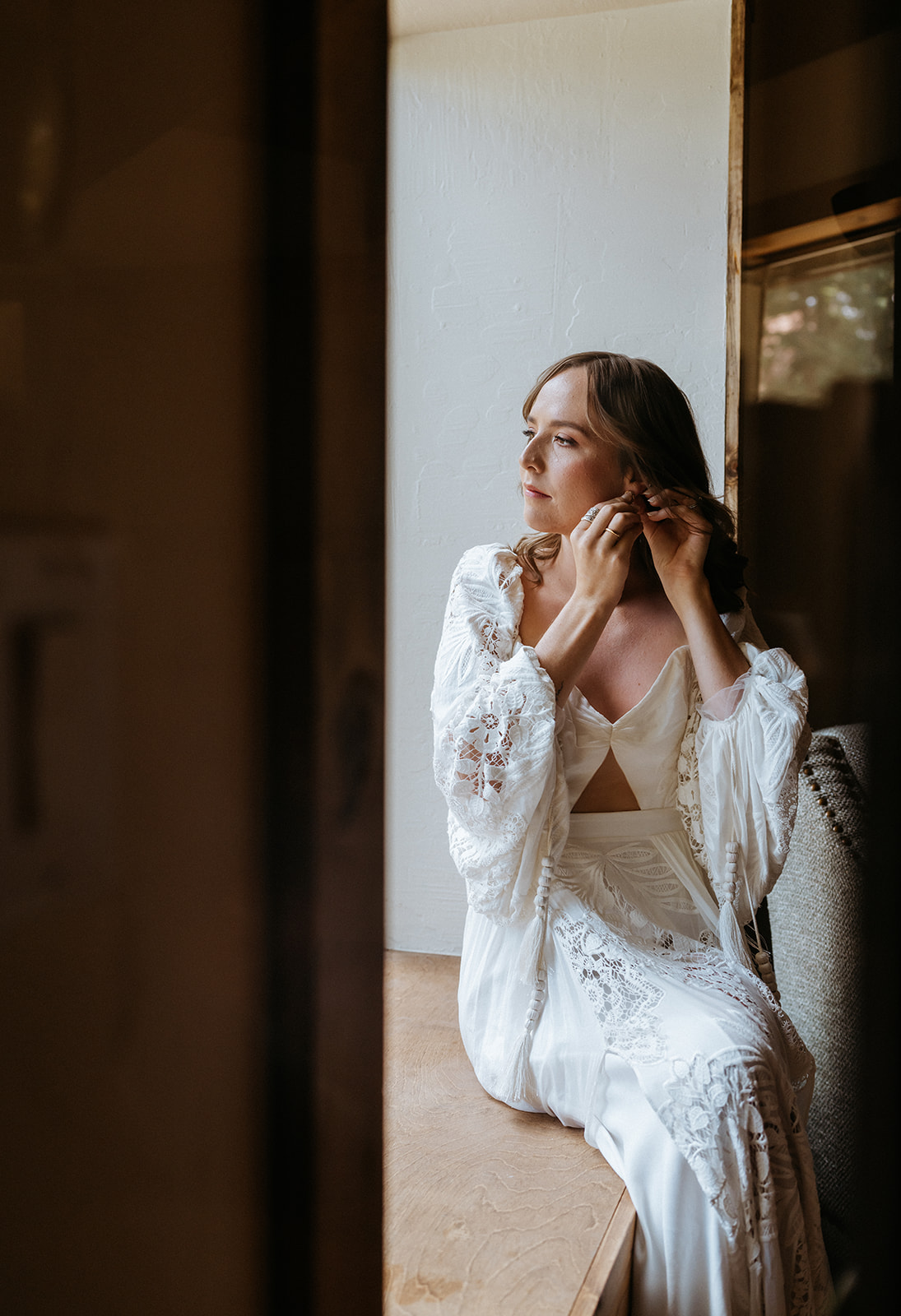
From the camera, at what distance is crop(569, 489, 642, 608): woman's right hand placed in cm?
121

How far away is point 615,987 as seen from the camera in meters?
1.11

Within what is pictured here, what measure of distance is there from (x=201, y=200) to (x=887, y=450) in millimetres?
217

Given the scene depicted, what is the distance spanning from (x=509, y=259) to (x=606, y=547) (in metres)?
0.83

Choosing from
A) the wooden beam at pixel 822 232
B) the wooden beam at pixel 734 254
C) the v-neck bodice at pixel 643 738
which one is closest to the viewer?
the wooden beam at pixel 822 232

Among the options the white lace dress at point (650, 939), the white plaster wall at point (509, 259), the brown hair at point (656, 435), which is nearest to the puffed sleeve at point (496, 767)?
the white lace dress at point (650, 939)

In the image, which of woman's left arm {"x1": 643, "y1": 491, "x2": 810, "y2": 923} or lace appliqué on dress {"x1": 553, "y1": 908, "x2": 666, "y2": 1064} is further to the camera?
woman's left arm {"x1": 643, "y1": 491, "x2": 810, "y2": 923}

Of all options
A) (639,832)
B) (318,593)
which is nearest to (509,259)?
(639,832)

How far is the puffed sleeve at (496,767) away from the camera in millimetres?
1162

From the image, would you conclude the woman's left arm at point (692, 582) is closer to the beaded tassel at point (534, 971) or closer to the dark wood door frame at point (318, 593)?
the beaded tassel at point (534, 971)

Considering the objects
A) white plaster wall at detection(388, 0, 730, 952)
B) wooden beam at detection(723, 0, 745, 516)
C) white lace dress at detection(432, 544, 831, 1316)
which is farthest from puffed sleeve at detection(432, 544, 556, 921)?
wooden beam at detection(723, 0, 745, 516)

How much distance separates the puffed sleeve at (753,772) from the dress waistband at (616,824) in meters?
0.07

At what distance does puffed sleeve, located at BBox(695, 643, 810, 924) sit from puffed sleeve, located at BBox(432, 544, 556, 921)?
0.22 meters

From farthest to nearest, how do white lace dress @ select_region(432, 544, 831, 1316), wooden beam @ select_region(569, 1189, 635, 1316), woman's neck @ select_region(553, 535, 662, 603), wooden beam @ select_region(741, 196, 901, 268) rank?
woman's neck @ select_region(553, 535, 662, 603) → white lace dress @ select_region(432, 544, 831, 1316) → wooden beam @ select_region(569, 1189, 635, 1316) → wooden beam @ select_region(741, 196, 901, 268)

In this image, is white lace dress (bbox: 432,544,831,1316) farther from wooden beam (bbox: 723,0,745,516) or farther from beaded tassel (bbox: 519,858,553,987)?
wooden beam (bbox: 723,0,745,516)
